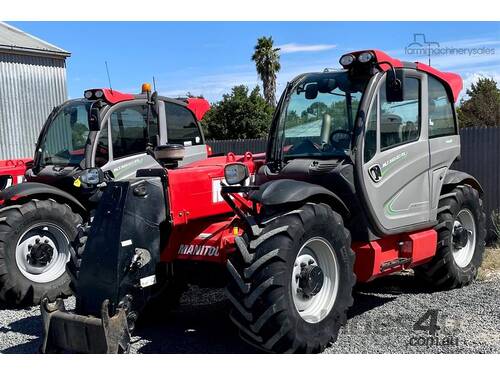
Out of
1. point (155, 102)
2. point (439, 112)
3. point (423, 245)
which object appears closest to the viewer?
point (423, 245)

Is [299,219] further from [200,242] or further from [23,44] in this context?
[23,44]

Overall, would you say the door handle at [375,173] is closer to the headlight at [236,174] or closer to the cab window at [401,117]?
the cab window at [401,117]

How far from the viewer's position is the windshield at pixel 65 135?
24.0ft

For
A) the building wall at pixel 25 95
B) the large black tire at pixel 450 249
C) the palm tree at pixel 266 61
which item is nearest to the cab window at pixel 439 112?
the large black tire at pixel 450 249

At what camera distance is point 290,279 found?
419 centimetres

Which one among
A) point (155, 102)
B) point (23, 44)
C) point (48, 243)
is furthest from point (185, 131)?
point (23, 44)

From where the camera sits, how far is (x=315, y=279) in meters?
4.48

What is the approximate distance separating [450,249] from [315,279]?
244 cm

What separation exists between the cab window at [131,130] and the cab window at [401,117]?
3.39 meters

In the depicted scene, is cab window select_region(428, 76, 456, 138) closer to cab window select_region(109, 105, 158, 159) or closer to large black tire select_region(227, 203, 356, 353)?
large black tire select_region(227, 203, 356, 353)

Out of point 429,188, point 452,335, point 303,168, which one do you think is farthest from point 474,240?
point 303,168

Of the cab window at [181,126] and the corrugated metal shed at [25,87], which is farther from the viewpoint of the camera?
the corrugated metal shed at [25,87]

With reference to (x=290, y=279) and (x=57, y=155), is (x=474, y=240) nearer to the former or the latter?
(x=290, y=279)

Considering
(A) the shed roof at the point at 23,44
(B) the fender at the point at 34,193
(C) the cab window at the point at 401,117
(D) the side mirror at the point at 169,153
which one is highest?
(A) the shed roof at the point at 23,44
